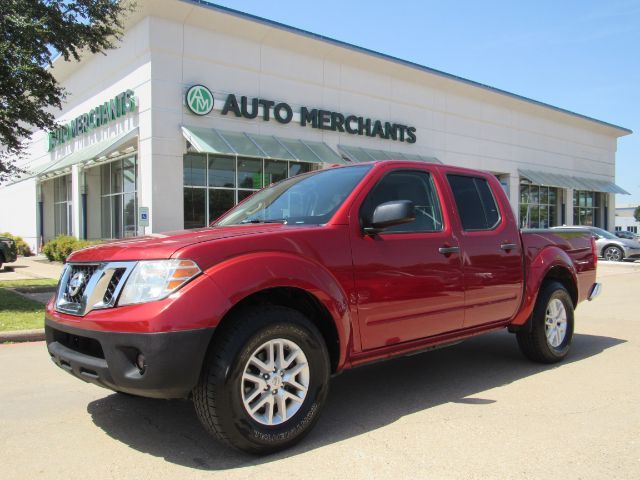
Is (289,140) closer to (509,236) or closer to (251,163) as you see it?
(251,163)

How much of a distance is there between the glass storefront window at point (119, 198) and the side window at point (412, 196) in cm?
1642

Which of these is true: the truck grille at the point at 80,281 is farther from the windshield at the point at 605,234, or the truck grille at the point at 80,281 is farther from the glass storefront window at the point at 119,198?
the windshield at the point at 605,234

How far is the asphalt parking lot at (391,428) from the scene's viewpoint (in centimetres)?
321

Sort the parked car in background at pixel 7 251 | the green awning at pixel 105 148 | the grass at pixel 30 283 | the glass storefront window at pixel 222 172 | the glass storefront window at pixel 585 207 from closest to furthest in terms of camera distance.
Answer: the grass at pixel 30 283 < the parked car in background at pixel 7 251 < the green awning at pixel 105 148 < the glass storefront window at pixel 222 172 < the glass storefront window at pixel 585 207

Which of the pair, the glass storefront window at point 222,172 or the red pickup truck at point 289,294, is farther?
the glass storefront window at point 222,172

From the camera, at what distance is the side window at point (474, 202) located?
4.86m

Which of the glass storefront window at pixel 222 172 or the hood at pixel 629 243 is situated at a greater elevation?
the glass storefront window at pixel 222 172

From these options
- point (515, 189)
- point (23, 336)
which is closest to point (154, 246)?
point (23, 336)

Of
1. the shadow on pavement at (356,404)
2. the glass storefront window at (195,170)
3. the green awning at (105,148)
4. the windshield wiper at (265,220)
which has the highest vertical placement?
the green awning at (105,148)

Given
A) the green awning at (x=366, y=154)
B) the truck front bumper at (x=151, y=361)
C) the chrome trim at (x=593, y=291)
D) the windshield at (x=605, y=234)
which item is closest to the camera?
the truck front bumper at (x=151, y=361)

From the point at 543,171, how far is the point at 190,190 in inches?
905

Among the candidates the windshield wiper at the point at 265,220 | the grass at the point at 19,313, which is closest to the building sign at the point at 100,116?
the grass at the point at 19,313

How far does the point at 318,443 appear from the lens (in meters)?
3.57

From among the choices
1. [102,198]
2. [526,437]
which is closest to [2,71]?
[526,437]
